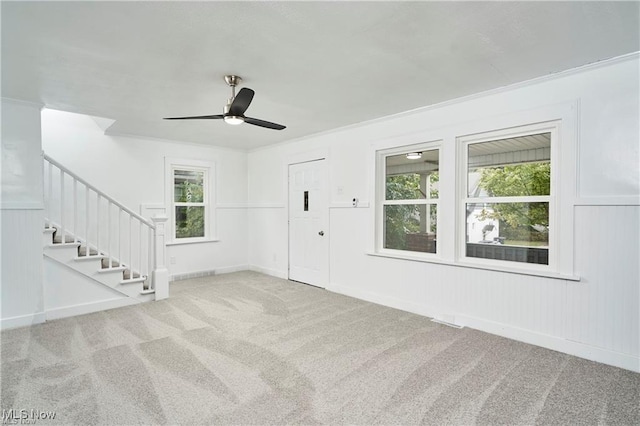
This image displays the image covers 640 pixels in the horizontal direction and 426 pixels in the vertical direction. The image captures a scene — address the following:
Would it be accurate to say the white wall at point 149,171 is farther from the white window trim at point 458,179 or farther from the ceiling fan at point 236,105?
the white window trim at point 458,179

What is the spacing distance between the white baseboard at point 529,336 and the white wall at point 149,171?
3284 mm

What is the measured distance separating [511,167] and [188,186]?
16.6 ft

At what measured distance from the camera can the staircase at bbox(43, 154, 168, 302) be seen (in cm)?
394

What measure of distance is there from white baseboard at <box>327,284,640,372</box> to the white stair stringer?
3.08 m

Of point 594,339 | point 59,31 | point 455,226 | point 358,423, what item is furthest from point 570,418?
point 59,31

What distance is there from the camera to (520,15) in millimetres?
2057

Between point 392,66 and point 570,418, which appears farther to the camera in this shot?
point 392,66

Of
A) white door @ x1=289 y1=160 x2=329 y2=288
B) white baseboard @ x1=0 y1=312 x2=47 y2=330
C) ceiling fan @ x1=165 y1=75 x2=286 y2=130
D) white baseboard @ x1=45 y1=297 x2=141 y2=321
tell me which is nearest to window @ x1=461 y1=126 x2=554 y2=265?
white door @ x1=289 y1=160 x2=329 y2=288

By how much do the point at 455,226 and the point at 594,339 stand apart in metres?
1.50

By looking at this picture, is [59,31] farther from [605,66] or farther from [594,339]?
[594,339]

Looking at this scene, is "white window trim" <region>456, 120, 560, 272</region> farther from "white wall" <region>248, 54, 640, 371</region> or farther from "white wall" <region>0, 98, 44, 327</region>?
"white wall" <region>0, 98, 44, 327</region>

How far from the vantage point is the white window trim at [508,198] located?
3.06 m

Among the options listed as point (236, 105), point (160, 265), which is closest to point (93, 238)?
point (160, 265)

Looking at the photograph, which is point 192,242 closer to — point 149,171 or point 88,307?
point 149,171
